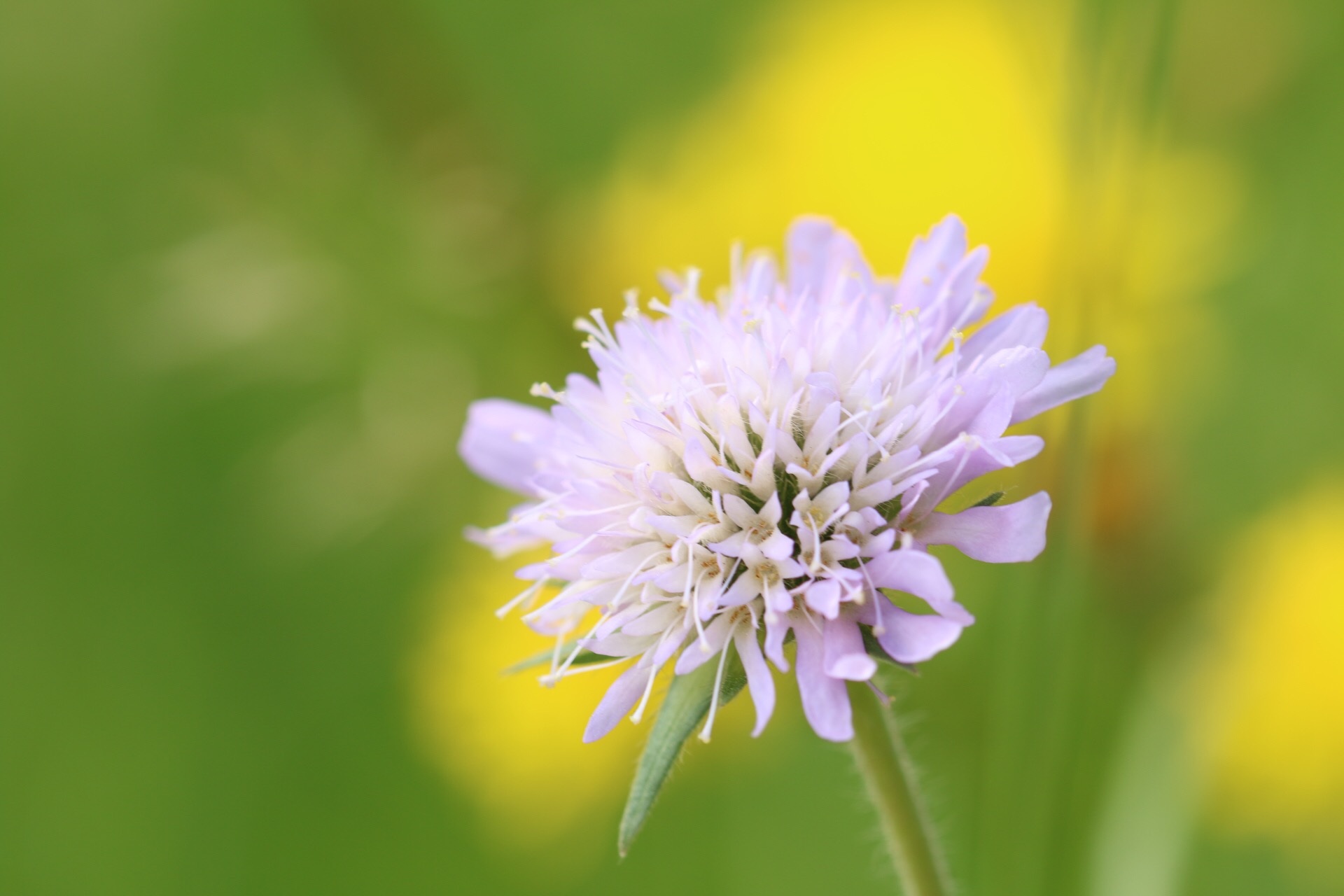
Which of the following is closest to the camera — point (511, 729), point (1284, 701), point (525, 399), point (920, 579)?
point (920, 579)

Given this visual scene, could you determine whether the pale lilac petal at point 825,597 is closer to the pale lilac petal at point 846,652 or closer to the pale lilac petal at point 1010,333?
the pale lilac petal at point 846,652

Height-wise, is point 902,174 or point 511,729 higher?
point 902,174

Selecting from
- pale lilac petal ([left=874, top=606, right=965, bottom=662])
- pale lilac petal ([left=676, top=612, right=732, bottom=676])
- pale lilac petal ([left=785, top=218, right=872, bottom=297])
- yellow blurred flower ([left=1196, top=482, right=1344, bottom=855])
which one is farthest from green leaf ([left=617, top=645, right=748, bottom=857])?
yellow blurred flower ([left=1196, top=482, right=1344, bottom=855])

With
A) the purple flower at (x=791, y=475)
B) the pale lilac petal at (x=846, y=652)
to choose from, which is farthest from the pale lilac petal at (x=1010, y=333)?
the pale lilac petal at (x=846, y=652)

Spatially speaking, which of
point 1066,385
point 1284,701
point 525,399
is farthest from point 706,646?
point 525,399

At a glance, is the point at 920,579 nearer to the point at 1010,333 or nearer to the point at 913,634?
the point at 913,634

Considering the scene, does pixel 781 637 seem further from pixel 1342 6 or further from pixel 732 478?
pixel 1342 6
